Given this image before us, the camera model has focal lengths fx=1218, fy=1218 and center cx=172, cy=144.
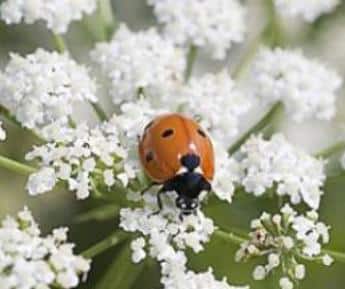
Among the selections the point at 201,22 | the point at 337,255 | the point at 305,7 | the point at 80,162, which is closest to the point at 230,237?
the point at 337,255

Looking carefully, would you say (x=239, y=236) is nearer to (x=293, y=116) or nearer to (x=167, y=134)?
(x=167, y=134)

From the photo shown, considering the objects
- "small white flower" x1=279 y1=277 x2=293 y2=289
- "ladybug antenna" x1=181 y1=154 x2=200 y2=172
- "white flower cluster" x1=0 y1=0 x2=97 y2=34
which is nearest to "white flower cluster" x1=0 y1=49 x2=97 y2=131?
"white flower cluster" x1=0 y1=0 x2=97 y2=34

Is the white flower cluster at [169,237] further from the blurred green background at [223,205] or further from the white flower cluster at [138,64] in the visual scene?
the blurred green background at [223,205]

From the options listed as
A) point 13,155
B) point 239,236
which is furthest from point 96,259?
point 239,236

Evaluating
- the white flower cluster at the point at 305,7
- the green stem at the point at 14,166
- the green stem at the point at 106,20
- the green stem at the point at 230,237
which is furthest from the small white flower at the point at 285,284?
the white flower cluster at the point at 305,7

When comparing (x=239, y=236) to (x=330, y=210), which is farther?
(x=330, y=210)

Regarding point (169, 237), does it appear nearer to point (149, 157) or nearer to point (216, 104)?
point (149, 157)

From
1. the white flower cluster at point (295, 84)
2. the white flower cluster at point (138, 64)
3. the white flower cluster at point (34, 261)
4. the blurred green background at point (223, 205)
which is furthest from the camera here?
the blurred green background at point (223, 205)
